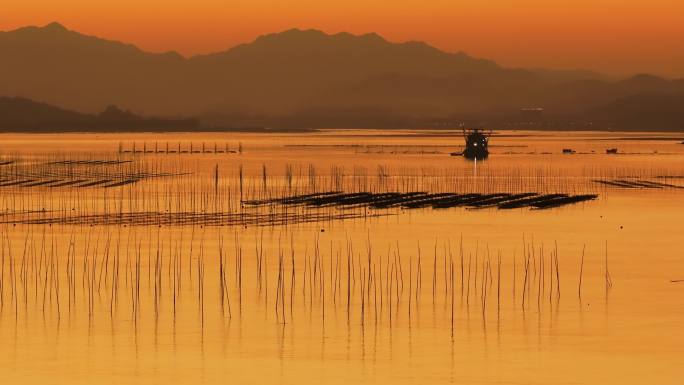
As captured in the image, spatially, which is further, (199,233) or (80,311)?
(199,233)

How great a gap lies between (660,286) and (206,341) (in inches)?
547

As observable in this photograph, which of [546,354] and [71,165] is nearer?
[546,354]

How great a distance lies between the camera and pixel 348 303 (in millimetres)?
30000

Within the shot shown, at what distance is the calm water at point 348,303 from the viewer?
922 inches

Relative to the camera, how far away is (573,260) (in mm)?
40594

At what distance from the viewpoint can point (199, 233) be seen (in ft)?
153

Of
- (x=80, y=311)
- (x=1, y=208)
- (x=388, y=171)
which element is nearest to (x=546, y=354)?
(x=80, y=311)

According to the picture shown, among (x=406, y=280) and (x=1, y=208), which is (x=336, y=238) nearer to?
(x=406, y=280)

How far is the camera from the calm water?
76.8ft

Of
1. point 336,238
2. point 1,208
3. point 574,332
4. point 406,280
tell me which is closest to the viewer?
point 574,332

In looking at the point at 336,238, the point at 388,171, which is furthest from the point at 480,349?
the point at 388,171

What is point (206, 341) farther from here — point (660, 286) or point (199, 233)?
point (199, 233)

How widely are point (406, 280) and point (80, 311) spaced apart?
29.9ft

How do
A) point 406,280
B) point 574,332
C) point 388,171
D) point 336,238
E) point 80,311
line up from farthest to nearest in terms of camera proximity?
point 388,171
point 336,238
point 406,280
point 80,311
point 574,332
